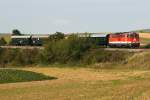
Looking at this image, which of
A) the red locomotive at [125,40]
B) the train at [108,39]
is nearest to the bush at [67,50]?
the train at [108,39]

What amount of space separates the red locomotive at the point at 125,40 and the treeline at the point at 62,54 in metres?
3.18

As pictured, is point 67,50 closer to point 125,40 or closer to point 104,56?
point 104,56

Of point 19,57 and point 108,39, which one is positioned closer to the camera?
point 108,39

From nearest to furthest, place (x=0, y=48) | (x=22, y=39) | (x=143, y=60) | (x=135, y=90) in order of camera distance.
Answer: (x=135, y=90)
(x=143, y=60)
(x=0, y=48)
(x=22, y=39)

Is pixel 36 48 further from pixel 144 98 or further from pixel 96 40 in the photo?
pixel 144 98

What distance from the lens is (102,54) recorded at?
79.8m

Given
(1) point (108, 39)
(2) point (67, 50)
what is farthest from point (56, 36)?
(2) point (67, 50)

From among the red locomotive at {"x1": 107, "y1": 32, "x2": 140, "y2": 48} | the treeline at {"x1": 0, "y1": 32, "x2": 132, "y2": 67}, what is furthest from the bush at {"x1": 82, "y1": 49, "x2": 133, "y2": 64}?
the red locomotive at {"x1": 107, "y1": 32, "x2": 140, "y2": 48}

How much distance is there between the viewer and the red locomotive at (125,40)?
84.8 m

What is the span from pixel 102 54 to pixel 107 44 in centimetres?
1290

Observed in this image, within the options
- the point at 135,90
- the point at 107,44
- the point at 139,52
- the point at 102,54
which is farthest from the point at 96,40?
the point at 135,90

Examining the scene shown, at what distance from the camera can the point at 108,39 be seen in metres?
91.1

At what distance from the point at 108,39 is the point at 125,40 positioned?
20.4 feet

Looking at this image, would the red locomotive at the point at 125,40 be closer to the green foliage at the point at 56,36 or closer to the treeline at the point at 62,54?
the treeline at the point at 62,54
